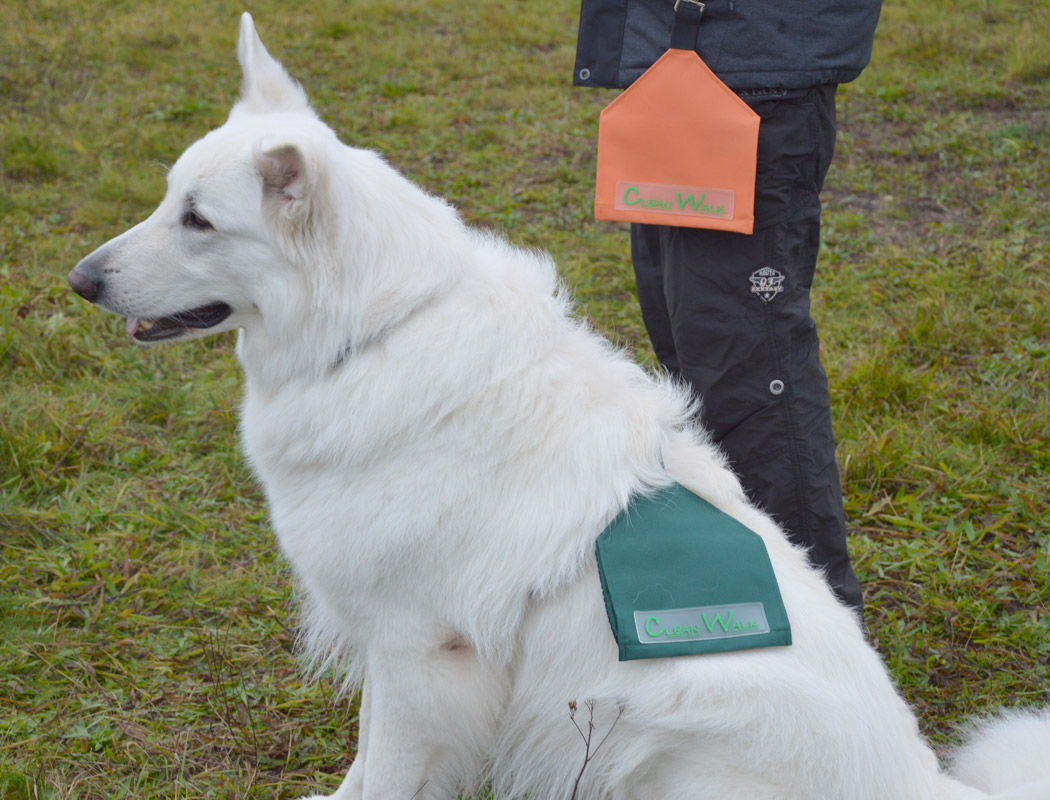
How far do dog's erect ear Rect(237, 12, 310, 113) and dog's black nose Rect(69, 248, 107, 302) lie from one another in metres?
0.54

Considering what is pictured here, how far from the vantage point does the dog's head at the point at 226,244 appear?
192cm

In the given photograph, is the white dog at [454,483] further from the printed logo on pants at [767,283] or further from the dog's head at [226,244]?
the printed logo on pants at [767,283]

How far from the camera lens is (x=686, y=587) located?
1.86 metres

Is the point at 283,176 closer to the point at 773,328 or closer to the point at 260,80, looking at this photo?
the point at 260,80

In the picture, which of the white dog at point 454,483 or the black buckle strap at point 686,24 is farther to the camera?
the black buckle strap at point 686,24

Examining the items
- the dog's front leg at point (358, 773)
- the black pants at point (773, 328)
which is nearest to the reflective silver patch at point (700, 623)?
the black pants at point (773, 328)

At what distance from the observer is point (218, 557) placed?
3.26 m

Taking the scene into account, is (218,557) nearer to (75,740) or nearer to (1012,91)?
(75,740)

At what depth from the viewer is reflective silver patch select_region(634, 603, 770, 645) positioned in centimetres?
181

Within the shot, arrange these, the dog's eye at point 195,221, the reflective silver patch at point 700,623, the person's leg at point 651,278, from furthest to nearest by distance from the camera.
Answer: the person's leg at point 651,278
the dog's eye at point 195,221
the reflective silver patch at point 700,623

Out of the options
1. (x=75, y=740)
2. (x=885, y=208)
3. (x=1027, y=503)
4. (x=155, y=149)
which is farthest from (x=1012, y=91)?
(x=75, y=740)

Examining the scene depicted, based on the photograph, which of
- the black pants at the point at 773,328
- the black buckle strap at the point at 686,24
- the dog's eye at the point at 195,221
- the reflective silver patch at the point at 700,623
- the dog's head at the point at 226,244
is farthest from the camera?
the black pants at the point at 773,328

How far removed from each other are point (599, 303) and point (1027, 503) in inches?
89.6

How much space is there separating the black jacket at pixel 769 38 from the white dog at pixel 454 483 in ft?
2.36
